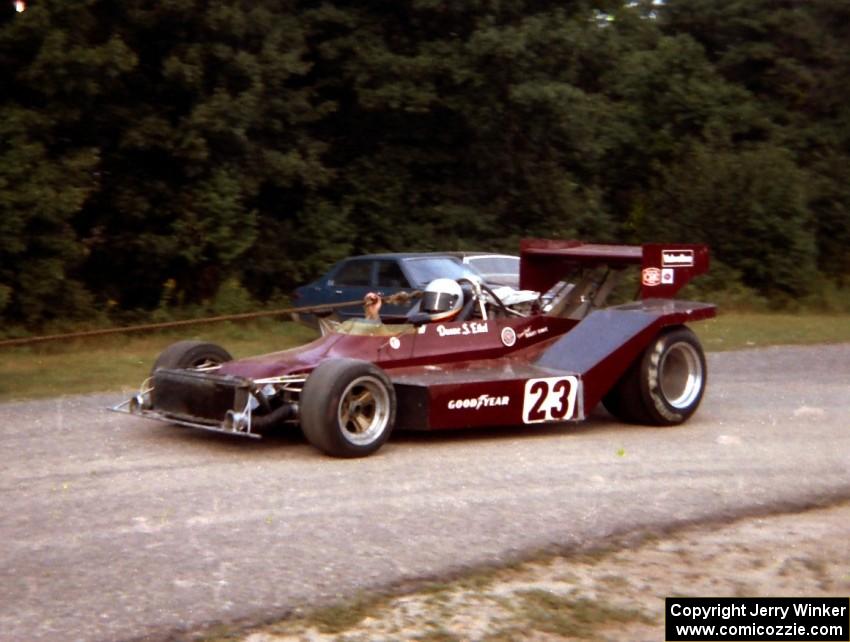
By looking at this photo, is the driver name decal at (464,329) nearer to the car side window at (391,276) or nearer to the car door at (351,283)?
the car side window at (391,276)

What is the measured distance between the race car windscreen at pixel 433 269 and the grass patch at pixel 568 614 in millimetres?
13503

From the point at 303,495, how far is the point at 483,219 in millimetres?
19584

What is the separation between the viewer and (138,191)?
2362cm

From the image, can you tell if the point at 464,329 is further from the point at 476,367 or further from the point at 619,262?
the point at 619,262

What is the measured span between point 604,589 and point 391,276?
1403 cm

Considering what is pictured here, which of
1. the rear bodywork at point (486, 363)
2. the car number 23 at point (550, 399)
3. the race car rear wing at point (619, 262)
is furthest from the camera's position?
the race car rear wing at point (619, 262)

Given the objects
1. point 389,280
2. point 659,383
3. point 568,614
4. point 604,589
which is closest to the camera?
point 568,614

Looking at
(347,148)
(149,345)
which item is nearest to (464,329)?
(149,345)

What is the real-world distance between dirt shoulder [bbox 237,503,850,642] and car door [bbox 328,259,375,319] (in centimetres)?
1290

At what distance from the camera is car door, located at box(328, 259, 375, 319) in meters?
20.7

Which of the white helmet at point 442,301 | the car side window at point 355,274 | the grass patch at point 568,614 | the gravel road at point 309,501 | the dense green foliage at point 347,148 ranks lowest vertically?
the grass patch at point 568,614

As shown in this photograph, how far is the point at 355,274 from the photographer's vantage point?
21.4 metres

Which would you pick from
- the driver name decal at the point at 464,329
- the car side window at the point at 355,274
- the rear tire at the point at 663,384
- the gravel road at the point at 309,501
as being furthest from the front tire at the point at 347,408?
the car side window at the point at 355,274

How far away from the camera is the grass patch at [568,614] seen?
20.4ft
